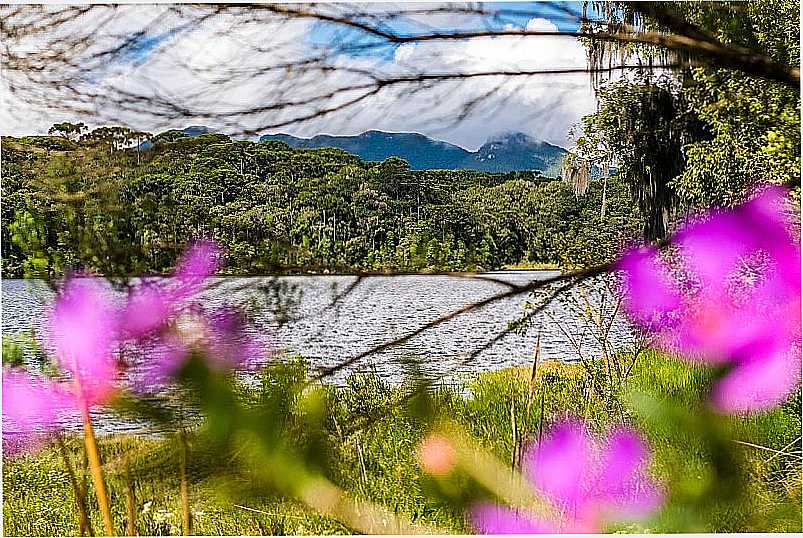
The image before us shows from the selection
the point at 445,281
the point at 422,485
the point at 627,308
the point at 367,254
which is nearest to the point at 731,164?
Result: the point at 627,308

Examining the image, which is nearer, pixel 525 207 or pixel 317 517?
pixel 317 517

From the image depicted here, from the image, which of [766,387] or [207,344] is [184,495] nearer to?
[207,344]

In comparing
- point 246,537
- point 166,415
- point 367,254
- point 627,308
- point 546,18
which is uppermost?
point 546,18

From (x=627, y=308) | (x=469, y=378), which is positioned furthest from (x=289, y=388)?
(x=627, y=308)

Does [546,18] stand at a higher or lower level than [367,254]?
higher

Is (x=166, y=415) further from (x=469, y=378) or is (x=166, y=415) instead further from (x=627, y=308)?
(x=627, y=308)

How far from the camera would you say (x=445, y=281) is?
1.39 meters

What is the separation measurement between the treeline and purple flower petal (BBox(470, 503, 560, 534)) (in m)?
0.38

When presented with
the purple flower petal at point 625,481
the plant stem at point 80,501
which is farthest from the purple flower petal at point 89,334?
the purple flower petal at point 625,481

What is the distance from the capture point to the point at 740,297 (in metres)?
1.35

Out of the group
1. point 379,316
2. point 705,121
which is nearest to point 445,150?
point 379,316

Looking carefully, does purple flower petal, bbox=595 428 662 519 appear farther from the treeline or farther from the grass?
the treeline

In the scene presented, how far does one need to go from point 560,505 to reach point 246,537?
1.64 ft

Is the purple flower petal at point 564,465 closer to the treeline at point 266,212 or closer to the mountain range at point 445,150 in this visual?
the treeline at point 266,212
